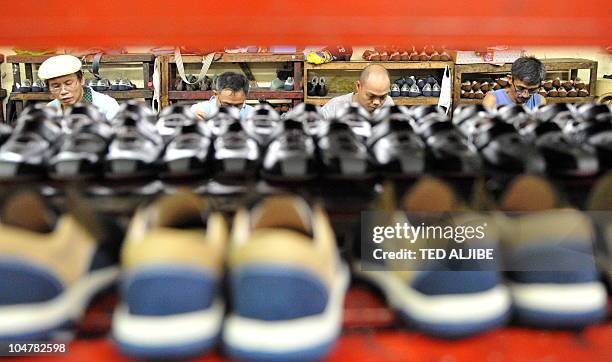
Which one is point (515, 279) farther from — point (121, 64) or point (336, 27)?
point (121, 64)

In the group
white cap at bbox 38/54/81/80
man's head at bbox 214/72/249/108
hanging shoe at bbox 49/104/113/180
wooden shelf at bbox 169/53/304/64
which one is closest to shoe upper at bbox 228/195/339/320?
hanging shoe at bbox 49/104/113/180

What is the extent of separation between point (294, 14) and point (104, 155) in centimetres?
21

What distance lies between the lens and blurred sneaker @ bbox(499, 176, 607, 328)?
0.48m

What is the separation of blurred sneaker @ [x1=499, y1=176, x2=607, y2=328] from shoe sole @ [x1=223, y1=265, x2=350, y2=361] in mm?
183

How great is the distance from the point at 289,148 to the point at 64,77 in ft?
5.66

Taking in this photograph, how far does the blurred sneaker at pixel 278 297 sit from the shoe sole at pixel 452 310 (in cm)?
7

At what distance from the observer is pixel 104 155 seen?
19.1 inches

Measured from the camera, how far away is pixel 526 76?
197cm

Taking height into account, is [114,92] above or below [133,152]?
below

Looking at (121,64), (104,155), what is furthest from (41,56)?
(104,155)

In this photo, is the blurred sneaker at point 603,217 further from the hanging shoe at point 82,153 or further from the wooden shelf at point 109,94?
the wooden shelf at point 109,94

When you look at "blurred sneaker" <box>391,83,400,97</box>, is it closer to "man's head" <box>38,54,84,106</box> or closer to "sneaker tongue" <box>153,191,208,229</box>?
"man's head" <box>38,54,84,106</box>

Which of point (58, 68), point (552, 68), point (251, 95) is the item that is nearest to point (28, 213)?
point (58, 68)
